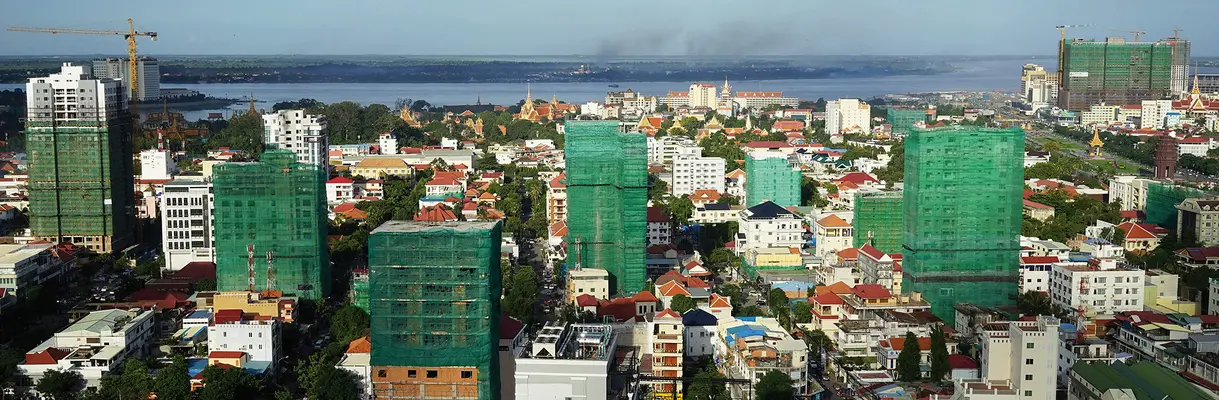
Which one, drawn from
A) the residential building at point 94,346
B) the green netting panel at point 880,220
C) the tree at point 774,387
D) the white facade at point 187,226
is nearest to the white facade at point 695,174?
the green netting panel at point 880,220

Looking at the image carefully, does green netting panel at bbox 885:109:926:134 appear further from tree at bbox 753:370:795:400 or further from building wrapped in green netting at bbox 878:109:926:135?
tree at bbox 753:370:795:400

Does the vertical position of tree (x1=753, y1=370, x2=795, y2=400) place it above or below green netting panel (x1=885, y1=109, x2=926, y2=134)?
below

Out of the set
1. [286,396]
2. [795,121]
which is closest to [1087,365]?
[286,396]

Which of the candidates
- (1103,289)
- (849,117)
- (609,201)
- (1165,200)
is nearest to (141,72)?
(849,117)

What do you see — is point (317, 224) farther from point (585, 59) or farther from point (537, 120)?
point (585, 59)

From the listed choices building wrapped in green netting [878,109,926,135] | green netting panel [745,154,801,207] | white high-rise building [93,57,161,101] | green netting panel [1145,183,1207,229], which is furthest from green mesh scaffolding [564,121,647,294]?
white high-rise building [93,57,161,101]

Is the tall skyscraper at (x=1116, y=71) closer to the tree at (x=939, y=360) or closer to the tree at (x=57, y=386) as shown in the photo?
the tree at (x=939, y=360)
